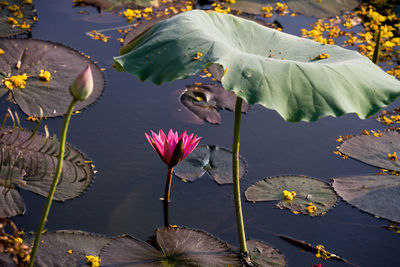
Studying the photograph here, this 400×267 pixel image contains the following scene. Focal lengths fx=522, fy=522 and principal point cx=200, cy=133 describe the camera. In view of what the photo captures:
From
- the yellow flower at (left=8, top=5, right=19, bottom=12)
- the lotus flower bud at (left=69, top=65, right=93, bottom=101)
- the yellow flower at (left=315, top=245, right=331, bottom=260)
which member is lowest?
the yellow flower at (left=315, top=245, right=331, bottom=260)

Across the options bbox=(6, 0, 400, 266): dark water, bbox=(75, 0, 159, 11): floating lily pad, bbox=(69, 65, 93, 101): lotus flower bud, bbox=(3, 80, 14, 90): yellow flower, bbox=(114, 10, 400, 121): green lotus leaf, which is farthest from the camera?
bbox=(75, 0, 159, 11): floating lily pad

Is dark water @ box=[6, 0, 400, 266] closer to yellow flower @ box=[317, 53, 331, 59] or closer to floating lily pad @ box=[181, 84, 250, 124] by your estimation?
floating lily pad @ box=[181, 84, 250, 124]

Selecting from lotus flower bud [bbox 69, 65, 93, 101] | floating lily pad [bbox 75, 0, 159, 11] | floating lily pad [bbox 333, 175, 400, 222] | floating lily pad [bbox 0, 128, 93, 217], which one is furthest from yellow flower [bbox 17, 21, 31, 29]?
lotus flower bud [bbox 69, 65, 93, 101]

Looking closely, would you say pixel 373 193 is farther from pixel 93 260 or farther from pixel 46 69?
pixel 46 69

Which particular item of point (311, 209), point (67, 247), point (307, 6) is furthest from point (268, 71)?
point (307, 6)

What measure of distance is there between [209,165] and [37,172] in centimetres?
81

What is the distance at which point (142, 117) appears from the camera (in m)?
2.93

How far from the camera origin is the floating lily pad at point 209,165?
2504 mm

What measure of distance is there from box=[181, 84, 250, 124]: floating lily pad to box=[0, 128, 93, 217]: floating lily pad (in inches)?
31.7

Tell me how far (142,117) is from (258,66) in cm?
127

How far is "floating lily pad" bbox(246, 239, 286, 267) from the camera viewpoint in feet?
6.79

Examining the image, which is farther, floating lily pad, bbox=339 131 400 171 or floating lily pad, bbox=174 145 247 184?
floating lily pad, bbox=339 131 400 171

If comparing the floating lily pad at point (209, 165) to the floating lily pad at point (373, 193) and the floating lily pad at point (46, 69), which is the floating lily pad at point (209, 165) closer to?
the floating lily pad at point (373, 193)

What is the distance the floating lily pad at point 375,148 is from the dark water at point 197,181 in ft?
0.17
